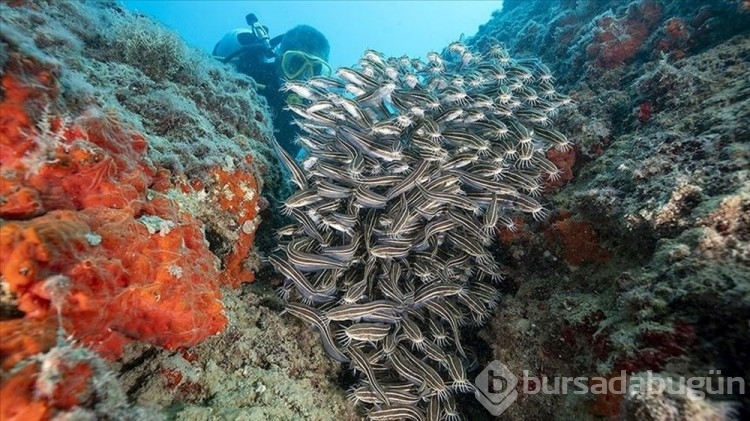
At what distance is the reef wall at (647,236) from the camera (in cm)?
354

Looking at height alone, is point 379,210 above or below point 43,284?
above

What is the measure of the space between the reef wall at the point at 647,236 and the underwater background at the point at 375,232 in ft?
0.10

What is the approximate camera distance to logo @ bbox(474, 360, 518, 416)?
219 inches

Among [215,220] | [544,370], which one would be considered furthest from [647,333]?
[215,220]

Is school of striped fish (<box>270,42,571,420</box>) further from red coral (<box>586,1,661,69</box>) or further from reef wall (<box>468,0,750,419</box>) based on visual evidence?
red coral (<box>586,1,661,69</box>)

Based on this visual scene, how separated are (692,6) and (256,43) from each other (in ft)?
46.9

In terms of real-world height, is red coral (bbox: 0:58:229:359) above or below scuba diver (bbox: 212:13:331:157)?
below

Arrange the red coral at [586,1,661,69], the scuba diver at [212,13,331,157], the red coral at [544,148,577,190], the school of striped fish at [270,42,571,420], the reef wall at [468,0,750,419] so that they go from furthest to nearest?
the scuba diver at [212,13,331,157] → the red coral at [586,1,661,69] → the red coral at [544,148,577,190] → the school of striped fish at [270,42,571,420] → the reef wall at [468,0,750,419]

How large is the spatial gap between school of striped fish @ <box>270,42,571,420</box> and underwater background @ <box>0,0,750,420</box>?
0.05 m

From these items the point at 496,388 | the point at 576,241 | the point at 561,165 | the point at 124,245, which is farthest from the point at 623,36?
the point at 124,245

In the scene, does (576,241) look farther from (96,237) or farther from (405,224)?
(96,237)

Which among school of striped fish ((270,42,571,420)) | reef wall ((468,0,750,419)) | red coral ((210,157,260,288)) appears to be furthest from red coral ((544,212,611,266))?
red coral ((210,157,260,288))

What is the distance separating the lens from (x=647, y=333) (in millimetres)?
3816

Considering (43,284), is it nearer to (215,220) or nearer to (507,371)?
(215,220)
